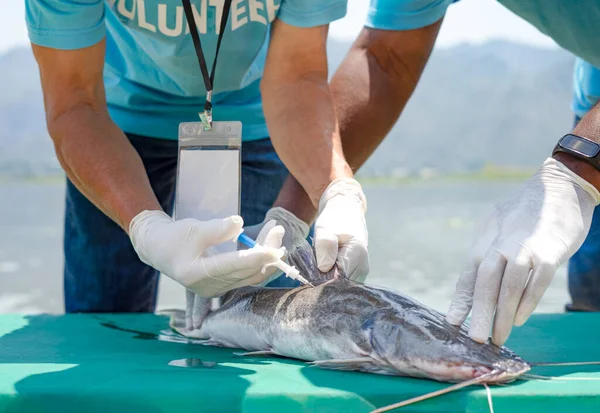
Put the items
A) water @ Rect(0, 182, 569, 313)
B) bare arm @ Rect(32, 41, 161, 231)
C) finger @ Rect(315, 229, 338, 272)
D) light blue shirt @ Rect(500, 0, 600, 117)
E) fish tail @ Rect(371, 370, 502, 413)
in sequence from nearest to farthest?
fish tail @ Rect(371, 370, 502, 413), finger @ Rect(315, 229, 338, 272), bare arm @ Rect(32, 41, 161, 231), light blue shirt @ Rect(500, 0, 600, 117), water @ Rect(0, 182, 569, 313)

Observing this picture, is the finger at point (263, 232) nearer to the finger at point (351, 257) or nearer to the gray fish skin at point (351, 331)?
the gray fish skin at point (351, 331)

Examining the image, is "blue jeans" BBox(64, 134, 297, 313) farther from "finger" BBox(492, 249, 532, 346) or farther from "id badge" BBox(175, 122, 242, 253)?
"finger" BBox(492, 249, 532, 346)

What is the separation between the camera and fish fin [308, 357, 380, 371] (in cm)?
135

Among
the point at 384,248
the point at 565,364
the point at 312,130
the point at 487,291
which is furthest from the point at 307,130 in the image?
the point at 384,248

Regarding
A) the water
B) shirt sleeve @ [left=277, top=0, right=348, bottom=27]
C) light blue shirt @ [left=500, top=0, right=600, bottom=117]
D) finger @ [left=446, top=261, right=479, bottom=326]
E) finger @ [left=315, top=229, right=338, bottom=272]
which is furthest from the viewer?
the water

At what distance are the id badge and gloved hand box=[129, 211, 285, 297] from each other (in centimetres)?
10

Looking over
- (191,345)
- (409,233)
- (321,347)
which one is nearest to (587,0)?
(321,347)

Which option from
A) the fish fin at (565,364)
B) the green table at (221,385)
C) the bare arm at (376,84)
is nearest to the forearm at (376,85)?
the bare arm at (376,84)

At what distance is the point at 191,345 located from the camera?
5.46 feet

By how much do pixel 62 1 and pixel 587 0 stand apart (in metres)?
1.44

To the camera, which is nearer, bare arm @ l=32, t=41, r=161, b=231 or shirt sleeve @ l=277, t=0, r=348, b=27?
bare arm @ l=32, t=41, r=161, b=231

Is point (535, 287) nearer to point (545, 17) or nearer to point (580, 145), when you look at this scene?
point (580, 145)

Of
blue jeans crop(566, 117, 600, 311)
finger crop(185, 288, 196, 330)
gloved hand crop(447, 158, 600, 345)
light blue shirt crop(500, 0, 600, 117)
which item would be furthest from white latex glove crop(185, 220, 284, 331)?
blue jeans crop(566, 117, 600, 311)

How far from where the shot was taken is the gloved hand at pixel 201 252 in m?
1.55
